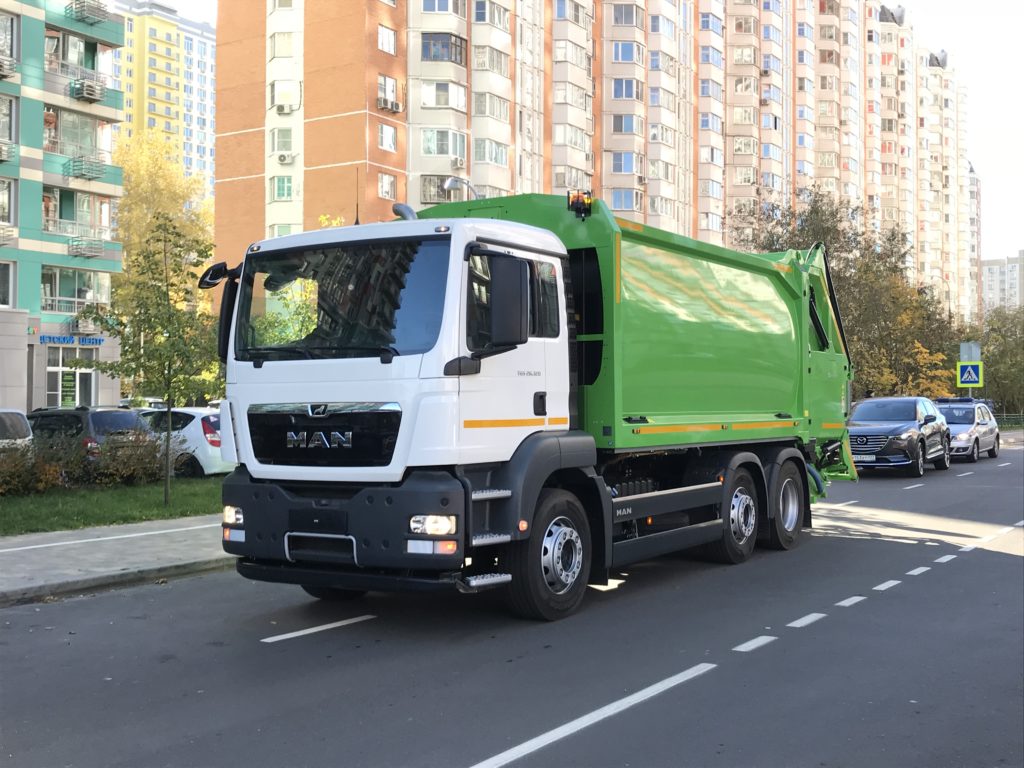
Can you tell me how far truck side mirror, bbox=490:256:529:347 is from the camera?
25.2 ft

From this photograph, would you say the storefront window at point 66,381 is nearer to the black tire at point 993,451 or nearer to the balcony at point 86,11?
the balcony at point 86,11

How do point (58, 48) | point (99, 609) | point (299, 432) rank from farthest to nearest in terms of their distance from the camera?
point (58, 48)
point (99, 609)
point (299, 432)

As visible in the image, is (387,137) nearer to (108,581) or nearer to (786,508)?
(786,508)

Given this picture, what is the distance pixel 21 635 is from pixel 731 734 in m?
5.48

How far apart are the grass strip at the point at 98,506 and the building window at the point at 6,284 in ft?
98.2

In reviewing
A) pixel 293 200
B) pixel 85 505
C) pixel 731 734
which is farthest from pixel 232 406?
pixel 293 200

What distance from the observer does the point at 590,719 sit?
230 inches

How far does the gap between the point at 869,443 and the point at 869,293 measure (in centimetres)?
1799

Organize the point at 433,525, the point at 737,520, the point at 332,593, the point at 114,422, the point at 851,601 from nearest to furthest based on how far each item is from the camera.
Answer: the point at 433,525
the point at 851,601
the point at 332,593
the point at 737,520
the point at 114,422

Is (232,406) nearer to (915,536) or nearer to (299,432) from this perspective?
(299,432)

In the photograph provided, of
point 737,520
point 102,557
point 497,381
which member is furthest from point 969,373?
point 497,381

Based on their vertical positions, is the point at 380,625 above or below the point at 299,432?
below

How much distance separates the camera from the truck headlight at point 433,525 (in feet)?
24.6

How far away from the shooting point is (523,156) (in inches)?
2379
